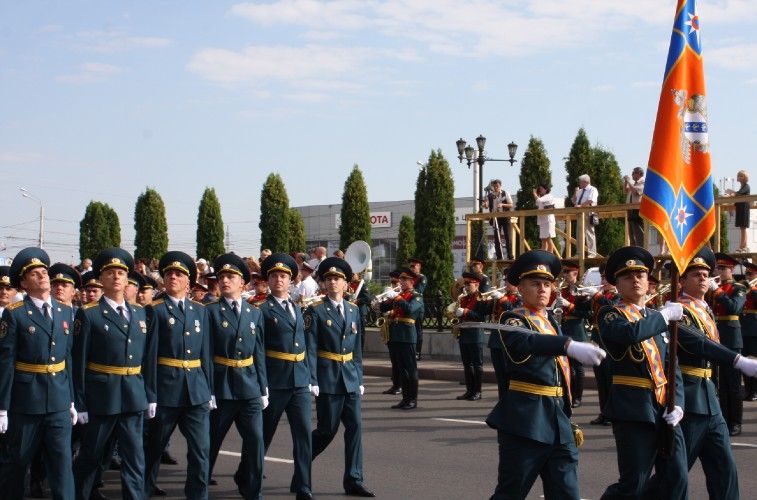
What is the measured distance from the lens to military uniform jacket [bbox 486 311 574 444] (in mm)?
6969

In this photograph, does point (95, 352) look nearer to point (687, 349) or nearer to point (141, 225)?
point (687, 349)

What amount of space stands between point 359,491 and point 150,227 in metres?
36.4

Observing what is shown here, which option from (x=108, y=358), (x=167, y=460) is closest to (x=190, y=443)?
(x=108, y=358)

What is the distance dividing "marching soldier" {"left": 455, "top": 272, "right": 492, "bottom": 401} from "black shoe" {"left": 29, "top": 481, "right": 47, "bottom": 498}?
26.2ft

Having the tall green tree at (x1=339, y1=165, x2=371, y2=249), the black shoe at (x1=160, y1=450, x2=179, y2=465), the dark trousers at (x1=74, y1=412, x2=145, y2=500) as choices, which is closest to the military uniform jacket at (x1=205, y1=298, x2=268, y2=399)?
the dark trousers at (x1=74, y1=412, x2=145, y2=500)

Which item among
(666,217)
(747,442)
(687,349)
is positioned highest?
(666,217)

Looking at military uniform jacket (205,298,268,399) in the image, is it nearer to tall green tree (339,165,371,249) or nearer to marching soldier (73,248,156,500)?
marching soldier (73,248,156,500)

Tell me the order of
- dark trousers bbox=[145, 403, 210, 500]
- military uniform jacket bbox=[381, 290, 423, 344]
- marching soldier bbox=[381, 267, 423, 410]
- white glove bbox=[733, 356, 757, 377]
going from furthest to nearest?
military uniform jacket bbox=[381, 290, 423, 344]
marching soldier bbox=[381, 267, 423, 410]
dark trousers bbox=[145, 403, 210, 500]
white glove bbox=[733, 356, 757, 377]

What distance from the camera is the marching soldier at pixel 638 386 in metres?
7.37

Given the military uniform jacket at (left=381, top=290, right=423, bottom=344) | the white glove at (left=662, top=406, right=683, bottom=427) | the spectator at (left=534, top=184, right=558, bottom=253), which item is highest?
the spectator at (left=534, top=184, right=558, bottom=253)

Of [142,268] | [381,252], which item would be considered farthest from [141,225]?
[381,252]

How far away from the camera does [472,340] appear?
17344 millimetres

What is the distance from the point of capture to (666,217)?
806cm

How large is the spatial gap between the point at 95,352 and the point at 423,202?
27711mm
